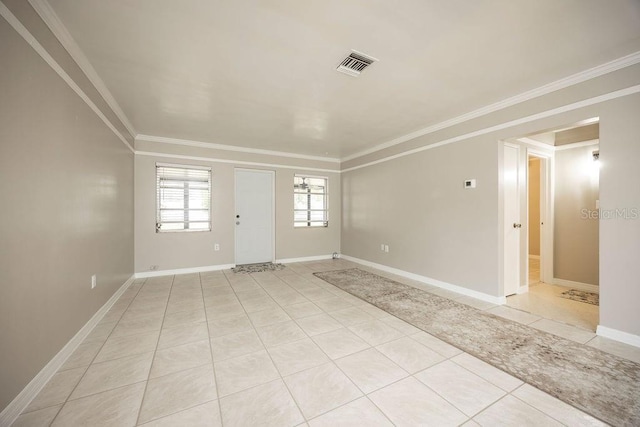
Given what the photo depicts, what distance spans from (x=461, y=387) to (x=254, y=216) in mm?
4818

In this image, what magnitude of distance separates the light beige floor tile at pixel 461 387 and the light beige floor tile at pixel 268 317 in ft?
5.06

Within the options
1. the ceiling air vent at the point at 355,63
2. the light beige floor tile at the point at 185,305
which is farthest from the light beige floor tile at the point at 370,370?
the ceiling air vent at the point at 355,63

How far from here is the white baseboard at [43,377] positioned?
1.38 metres

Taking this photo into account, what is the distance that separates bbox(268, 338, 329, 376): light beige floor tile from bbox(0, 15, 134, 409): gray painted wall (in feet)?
5.18

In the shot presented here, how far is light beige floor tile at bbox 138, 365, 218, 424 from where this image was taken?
1.48m

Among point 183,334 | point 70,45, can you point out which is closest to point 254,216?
point 183,334

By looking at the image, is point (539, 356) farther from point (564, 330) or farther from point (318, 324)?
point (318, 324)

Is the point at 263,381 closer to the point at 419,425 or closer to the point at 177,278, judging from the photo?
the point at 419,425

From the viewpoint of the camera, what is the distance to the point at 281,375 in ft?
5.92

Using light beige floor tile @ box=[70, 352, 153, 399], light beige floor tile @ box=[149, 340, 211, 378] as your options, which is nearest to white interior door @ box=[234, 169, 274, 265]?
light beige floor tile @ box=[149, 340, 211, 378]

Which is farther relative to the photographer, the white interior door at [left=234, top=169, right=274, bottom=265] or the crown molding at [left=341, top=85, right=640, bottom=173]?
the white interior door at [left=234, top=169, right=274, bottom=265]

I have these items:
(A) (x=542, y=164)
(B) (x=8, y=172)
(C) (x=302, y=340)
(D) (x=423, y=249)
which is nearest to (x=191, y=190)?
(B) (x=8, y=172)

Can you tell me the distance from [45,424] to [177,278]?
330cm

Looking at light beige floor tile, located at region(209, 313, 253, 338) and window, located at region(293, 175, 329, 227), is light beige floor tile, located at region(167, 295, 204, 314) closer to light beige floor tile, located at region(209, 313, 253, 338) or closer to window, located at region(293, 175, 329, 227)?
light beige floor tile, located at region(209, 313, 253, 338)
